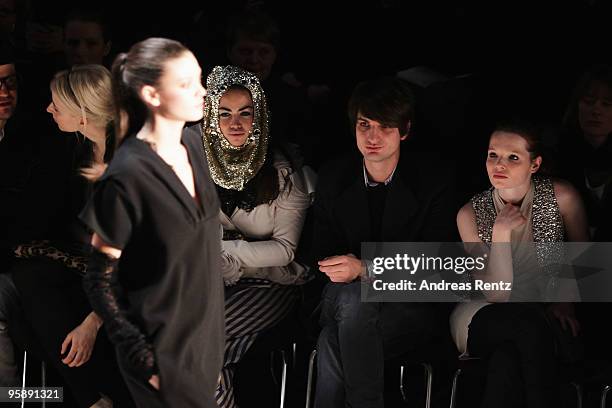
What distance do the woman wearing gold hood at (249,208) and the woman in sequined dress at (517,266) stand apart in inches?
26.4

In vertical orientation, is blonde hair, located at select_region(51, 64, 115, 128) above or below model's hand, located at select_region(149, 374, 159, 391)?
above

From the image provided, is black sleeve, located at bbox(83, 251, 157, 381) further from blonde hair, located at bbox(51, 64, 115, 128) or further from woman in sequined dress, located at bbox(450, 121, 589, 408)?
woman in sequined dress, located at bbox(450, 121, 589, 408)

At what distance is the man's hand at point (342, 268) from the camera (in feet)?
13.0

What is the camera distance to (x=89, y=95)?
3.70 meters

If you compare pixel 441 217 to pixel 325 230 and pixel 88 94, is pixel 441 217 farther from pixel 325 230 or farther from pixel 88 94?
pixel 88 94

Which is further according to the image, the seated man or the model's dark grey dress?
the seated man

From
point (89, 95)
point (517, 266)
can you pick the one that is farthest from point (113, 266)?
point (517, 266)

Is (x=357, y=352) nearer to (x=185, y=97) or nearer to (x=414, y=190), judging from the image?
(x=414, y=190)

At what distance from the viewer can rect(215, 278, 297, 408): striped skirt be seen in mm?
4059

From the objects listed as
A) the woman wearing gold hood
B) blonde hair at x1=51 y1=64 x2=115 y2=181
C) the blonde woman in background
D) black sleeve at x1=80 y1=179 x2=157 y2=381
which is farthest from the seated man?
black sleeve at x1=80 y1=179 x2=157 y2=381

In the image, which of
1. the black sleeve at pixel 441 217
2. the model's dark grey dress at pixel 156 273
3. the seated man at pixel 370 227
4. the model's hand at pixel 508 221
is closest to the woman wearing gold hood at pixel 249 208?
the seated man at pixel 370 227

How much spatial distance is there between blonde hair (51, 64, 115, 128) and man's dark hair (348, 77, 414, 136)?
954mm

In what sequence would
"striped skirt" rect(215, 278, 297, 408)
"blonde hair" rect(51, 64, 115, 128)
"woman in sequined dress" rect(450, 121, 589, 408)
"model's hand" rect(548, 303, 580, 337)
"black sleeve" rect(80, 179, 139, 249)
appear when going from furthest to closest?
"striped skirt" rect(215, 278, 297, 408)
"model's hand" rect(548, 303, 580, 337)
"woman in sequined dress" rect(450, 121, 589, 408)
"blonde hair" rect(51, 64, 115, 128)
"black sleeve" rect(80, 179, 139, 249)

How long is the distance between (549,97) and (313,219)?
3.63ft
